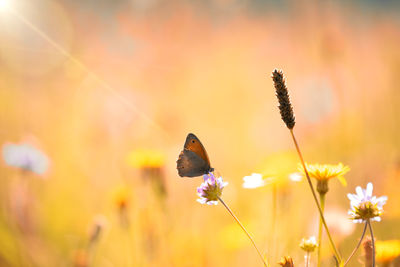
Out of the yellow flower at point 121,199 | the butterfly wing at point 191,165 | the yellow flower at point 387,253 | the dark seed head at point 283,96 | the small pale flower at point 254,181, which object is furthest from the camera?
the yellow flower at point 121,199

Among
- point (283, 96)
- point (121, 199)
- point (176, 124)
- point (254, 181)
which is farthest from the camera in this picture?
point (176, 124)

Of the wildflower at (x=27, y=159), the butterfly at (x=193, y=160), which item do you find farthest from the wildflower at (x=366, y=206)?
the wildflower at (x=27, y=159)

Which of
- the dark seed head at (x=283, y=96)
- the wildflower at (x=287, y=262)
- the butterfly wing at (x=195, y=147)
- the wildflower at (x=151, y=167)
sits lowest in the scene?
the wildflower at (x=287, y=262)

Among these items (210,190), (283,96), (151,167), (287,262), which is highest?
(151,167)

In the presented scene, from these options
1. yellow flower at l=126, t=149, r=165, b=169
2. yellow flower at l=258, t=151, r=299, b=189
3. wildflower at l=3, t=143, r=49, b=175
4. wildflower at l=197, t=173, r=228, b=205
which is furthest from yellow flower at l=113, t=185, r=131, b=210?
wildflower at l=197, t=173, r=228, b=205

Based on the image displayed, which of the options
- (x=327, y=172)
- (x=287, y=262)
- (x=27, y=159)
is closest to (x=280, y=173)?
(x=327, y=172)

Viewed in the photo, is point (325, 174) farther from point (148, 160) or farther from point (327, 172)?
point (148, 160)

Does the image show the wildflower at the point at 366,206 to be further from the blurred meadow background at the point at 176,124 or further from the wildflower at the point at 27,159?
the wildflower at the point at 27,159
